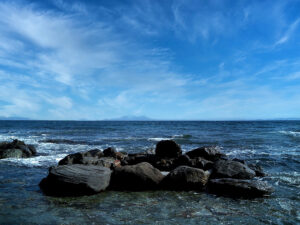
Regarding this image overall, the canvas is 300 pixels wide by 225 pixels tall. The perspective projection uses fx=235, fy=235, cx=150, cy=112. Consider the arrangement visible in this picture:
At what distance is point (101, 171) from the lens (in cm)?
917

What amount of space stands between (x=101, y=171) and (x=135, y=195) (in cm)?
179

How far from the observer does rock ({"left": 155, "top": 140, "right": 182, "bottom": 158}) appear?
49.0 ft

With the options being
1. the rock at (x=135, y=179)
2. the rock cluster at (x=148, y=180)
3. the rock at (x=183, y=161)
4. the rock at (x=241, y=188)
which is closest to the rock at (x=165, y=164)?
the rock at (x=183, y=161)

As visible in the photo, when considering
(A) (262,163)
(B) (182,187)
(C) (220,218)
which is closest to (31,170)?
(B) (182,187)

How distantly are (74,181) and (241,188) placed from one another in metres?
5.83

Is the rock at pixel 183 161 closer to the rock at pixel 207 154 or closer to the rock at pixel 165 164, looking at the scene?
the rock at pixel 165 164

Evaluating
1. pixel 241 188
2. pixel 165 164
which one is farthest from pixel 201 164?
pixel 241 188

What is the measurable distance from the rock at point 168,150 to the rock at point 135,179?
5.59m

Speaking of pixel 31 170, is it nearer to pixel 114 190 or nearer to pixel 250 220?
pixel 114 190

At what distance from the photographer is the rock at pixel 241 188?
8070 mm

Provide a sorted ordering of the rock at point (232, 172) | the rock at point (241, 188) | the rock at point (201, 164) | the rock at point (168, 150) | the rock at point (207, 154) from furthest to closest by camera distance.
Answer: the rock at point (207, 154)
the rock at point (168, 150)
the rock at point (201, 164)
the rock at point (232, 172)
the rock at point (241, 188)

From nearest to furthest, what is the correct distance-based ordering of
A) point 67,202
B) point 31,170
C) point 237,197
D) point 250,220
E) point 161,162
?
point 250,220 < point 67,202 < point 237,197 < point 31,170 < point 161,162

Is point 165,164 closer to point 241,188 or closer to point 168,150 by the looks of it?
point 168,150

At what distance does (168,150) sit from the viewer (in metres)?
15.1
